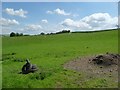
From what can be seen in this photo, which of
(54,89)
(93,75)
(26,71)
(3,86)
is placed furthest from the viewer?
(26,71)

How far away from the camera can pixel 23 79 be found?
1914 cm

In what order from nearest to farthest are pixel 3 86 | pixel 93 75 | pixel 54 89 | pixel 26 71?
pixel 54 89
pixel 3 86
pixel 93 75
pixel 26 71

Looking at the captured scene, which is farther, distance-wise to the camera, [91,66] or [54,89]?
[91,66]

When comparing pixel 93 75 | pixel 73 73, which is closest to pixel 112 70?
pixel 93 75

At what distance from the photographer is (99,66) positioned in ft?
72.8

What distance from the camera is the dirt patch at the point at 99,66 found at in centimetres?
2028

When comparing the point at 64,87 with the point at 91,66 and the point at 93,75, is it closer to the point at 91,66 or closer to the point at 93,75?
the point at 93,75

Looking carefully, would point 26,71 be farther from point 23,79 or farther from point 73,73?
point 73,73

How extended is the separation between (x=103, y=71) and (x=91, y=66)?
1747 mm

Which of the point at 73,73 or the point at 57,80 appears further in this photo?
the point at 73,73

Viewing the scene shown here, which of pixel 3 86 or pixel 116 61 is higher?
pixel 116 61

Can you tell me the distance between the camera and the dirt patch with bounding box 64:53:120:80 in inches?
798

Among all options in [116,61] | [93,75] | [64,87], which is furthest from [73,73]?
[116,61]

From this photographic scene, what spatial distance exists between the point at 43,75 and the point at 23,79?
1567 mm
